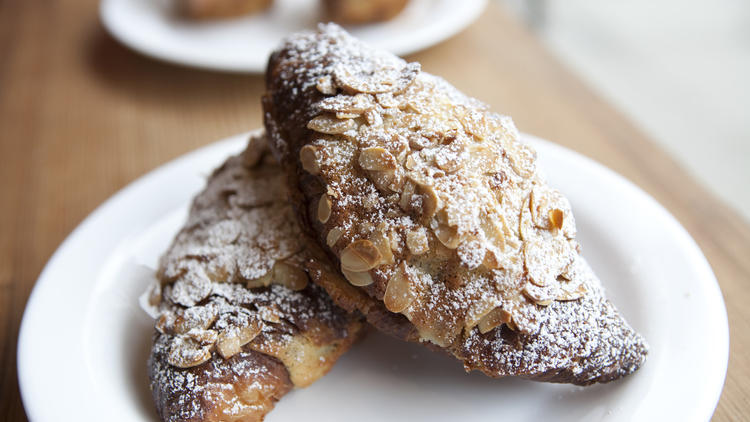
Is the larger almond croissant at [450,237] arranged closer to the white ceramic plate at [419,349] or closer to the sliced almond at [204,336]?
the white ceramic plate at [419,349]

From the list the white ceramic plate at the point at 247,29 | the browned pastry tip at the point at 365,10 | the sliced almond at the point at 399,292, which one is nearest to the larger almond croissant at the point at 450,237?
the sliced almond at the point at 399,292

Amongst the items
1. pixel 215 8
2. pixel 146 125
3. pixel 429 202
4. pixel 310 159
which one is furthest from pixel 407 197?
pixel 215 8

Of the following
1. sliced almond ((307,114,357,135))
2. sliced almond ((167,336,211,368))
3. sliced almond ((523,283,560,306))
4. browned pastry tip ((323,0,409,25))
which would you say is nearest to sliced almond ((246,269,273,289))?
sliced almond ((167,336,211,368))

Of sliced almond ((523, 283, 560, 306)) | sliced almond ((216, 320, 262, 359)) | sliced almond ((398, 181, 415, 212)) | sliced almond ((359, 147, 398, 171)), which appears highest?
sliced almond ((359, 147, 398, 171))

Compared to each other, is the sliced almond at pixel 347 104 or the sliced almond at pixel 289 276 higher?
the sliced almond at pixel 347 104

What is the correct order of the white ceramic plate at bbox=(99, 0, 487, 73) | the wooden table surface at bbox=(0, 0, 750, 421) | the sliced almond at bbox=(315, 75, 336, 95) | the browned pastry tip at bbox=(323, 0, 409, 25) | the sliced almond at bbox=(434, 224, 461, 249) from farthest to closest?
the browned pastry tip at bbox=(323, 0, 409, 25) < the white ceramic plate at bbox=(99, 0, 487, 73) < the wooden table surface at bbox=(0, 0, 750, 421) < the sliced almond at bbox=(315, 75, 336, 95) < the sliced almond at bbox=(434, 224, 461, 249)

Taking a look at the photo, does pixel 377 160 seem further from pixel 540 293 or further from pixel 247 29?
pixel 247 29

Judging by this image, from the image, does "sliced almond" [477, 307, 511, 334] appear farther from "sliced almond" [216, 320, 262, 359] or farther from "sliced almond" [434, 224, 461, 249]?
"sliced almond" [216, 320, 262, 359]
